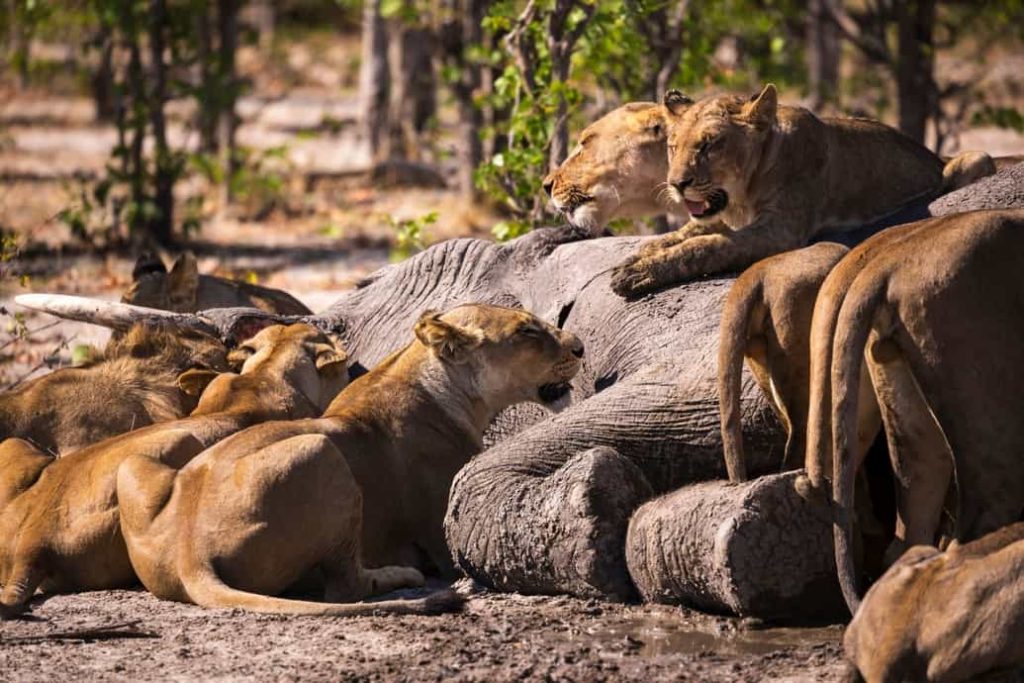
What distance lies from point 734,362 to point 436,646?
4.08 feet

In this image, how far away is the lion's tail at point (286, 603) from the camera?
19.9 ft

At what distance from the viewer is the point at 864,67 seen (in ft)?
97.6

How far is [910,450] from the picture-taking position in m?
5.60

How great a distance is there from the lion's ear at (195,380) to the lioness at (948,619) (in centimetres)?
388

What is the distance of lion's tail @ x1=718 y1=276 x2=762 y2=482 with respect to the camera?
233 inches

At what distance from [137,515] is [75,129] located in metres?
26.3

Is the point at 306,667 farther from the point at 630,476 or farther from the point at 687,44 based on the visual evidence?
the point at 687,44

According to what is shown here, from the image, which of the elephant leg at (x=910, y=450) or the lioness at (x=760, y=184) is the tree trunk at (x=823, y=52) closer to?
the lioness at (x=760, y=184)

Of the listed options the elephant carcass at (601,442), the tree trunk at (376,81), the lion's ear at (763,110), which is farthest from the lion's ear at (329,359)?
the tree trunk at (376,81)

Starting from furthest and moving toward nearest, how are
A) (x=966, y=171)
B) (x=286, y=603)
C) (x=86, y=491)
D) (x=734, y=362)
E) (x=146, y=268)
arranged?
(x=146, y=268) → (x=966, y=171) → (x=86, y=491) → (x=286, y=603) → (x=734, y=362)

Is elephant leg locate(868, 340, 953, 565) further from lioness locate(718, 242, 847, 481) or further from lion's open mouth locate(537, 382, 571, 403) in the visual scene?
lion's open mouth locate(537, 382, 571, 403)

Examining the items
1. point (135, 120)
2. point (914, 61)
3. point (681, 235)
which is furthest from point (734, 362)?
point (135, 120)

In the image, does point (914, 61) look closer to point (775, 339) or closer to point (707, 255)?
point (707, 255)

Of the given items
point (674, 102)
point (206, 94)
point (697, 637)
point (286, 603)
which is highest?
point (674, 102)
